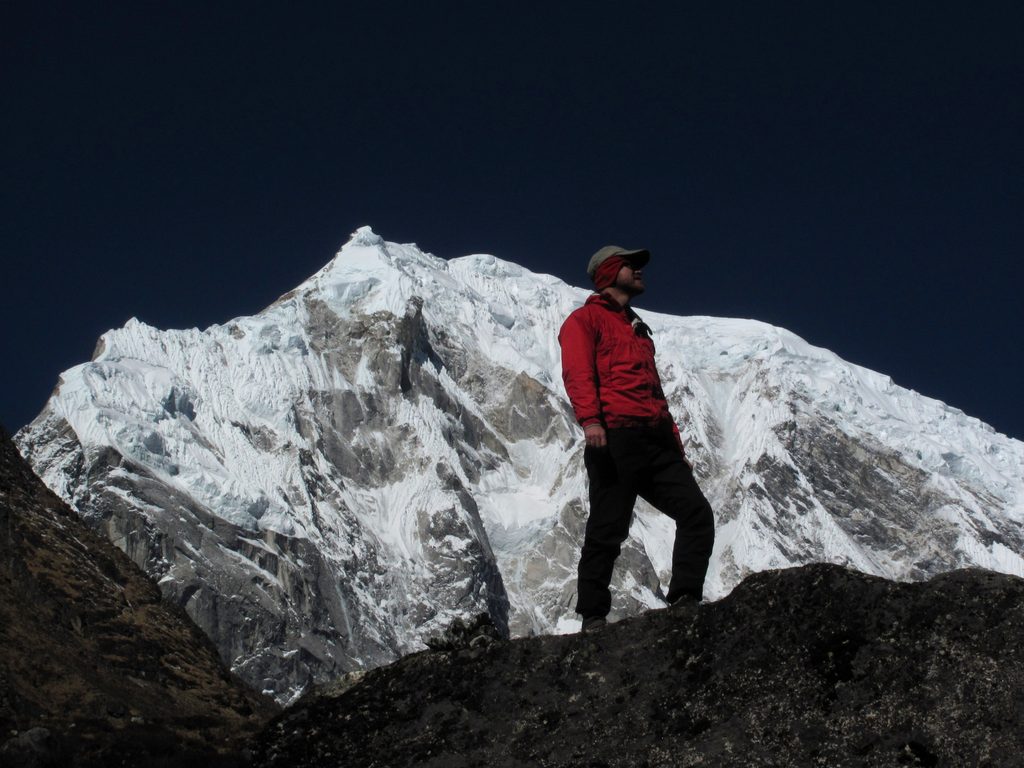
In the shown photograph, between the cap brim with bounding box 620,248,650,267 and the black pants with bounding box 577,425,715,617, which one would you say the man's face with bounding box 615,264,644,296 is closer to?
the cap brim with bounding box 620,248,650,267

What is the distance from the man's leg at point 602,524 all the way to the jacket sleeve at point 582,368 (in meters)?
0.31

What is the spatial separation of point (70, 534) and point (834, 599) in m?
18.4

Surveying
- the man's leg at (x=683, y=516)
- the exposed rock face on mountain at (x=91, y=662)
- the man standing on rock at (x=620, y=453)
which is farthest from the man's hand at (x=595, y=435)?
the exposed rock face on mountain at (x=91, y=662)

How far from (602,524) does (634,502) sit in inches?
11.7

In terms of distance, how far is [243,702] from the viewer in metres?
22.4

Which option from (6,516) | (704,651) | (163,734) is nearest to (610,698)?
(704,651)

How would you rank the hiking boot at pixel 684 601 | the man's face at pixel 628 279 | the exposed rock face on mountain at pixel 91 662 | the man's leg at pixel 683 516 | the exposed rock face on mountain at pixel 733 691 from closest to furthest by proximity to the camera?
the exposed rock face on mountain at pixel 733 691
the hiking boot at pixel 684 601
the man's leg at pixel 683 516
the man's face at pixel 628 279
the exposed rock face on mountain at pixel 91 662

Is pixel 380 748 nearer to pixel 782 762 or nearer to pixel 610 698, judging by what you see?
pixel 610 698

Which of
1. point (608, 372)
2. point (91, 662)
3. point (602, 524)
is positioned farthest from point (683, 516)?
point (91, 662)

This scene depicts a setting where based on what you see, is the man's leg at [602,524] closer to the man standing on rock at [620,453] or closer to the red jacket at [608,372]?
the man standing on rock at [620,453]

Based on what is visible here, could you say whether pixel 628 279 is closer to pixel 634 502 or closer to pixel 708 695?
pixel 634 502

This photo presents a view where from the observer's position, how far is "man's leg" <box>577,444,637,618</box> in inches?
465

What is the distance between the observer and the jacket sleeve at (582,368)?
11.8 metres

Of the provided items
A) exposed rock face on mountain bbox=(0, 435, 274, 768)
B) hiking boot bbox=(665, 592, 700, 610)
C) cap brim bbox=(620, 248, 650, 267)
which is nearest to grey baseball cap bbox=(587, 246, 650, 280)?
cap brim bbox=(620, 248, 650, 267)
